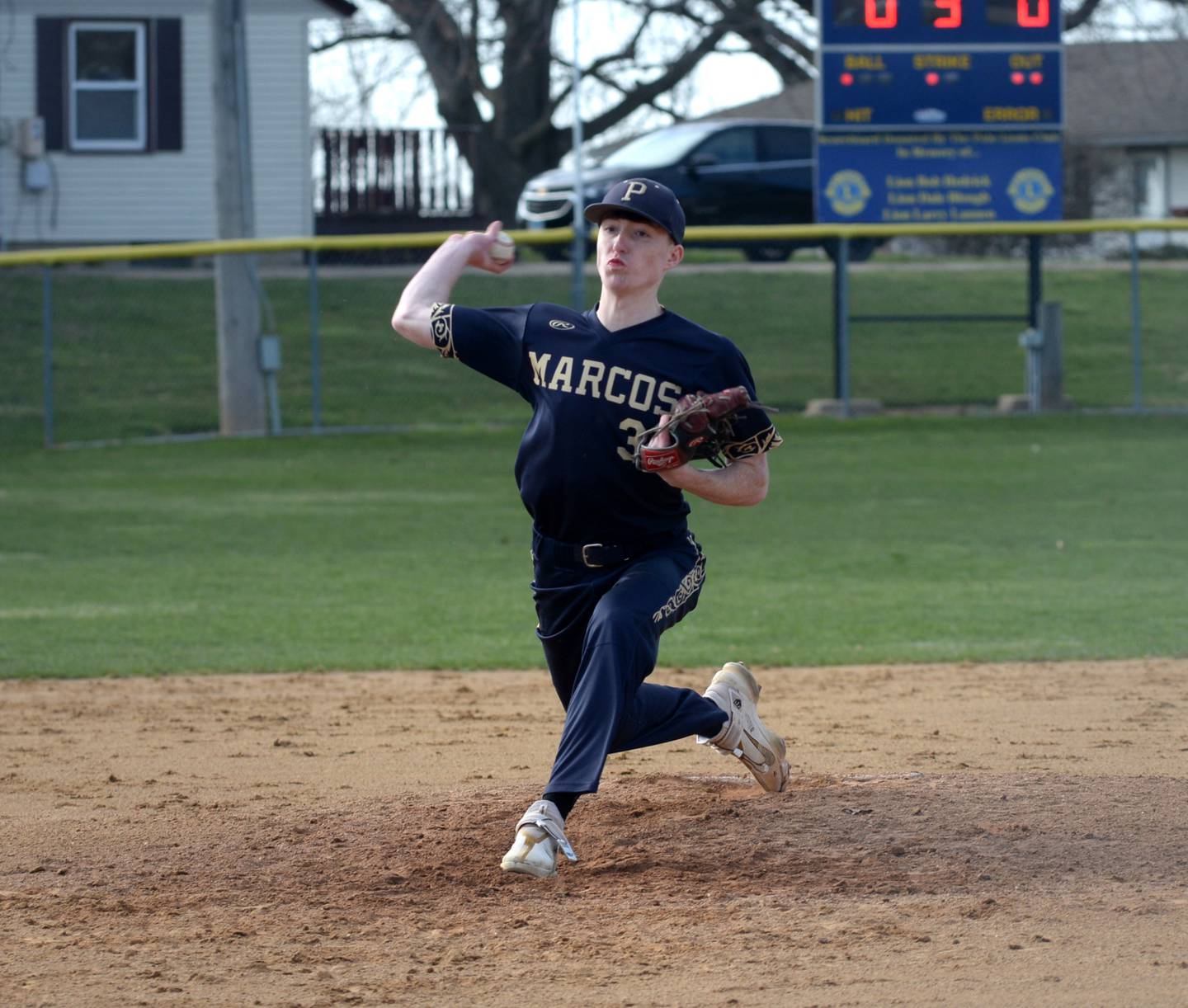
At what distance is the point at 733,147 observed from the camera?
23.0 meters

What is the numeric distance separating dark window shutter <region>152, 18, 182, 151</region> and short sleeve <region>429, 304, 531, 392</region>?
20.9m

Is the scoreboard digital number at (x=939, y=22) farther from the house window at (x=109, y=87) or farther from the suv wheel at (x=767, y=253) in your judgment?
the house window at (x=109, y=87)

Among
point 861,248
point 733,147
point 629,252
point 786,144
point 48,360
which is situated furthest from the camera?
point 786,144

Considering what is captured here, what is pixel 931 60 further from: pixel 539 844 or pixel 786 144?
pixel 539 844

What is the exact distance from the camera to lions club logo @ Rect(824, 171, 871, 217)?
17688 millimetres

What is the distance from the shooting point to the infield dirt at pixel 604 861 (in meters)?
3.51

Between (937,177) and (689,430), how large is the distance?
48.0ft

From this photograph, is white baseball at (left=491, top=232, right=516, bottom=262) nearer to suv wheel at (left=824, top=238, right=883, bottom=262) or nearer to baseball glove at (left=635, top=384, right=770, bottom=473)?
baseball glove at (left=635, top=384, right=770, bottom=473)

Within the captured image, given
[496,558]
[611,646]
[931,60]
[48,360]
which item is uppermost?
[931,60]

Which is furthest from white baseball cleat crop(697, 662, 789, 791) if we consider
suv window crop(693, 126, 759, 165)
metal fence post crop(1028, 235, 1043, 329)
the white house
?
the white house

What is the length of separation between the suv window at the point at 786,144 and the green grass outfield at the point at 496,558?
770 centimetres

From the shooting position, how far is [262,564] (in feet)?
34.2

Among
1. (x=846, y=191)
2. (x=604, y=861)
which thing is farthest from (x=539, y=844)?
(x=846, y=191)

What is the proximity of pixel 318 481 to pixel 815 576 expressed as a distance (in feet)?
19.3
